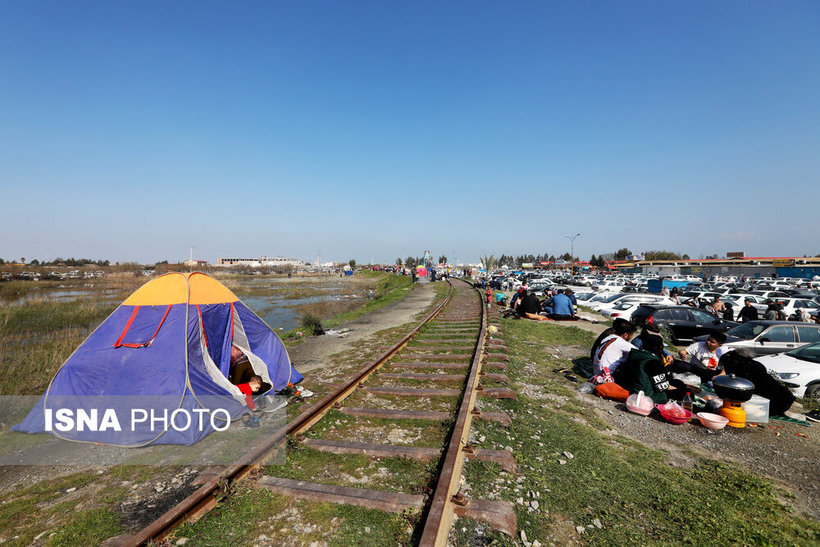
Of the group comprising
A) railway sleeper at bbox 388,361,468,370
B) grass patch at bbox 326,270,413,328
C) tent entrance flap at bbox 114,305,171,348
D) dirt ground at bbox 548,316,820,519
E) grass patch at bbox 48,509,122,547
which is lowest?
grass patch at bbox 326,270,413,328

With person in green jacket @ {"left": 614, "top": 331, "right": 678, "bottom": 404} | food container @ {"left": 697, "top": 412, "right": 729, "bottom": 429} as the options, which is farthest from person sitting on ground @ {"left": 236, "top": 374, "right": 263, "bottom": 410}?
food container @ {"left": 697, "top": 412, "right": 729, "bottom": 429}

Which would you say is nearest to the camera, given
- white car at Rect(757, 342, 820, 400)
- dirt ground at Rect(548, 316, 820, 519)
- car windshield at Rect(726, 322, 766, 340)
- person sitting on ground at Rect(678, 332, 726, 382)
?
dirt ground at Rect(548, 316, 820, 519)

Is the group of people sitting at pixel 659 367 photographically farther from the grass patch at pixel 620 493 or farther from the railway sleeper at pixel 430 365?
the railway sleeper at pixel 430 365

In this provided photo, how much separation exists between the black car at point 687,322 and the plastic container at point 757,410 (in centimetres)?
725

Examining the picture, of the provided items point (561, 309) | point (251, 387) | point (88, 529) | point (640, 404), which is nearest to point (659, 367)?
point (640, 404)

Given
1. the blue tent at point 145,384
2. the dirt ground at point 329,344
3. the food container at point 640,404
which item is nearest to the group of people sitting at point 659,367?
the food container at point 640,404

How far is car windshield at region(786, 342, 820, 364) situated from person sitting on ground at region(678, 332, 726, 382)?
1.34 metres

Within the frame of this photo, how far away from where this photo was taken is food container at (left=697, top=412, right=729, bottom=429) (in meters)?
5.02

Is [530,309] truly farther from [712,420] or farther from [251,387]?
[251,387]

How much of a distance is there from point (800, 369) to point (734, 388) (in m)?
3.18

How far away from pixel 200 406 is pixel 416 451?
9.71ft

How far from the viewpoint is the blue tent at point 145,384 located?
468 cm

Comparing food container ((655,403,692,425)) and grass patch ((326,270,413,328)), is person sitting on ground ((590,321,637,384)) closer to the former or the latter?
food container ((655,403,692,425))

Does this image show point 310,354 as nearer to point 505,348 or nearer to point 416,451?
point 505,348
